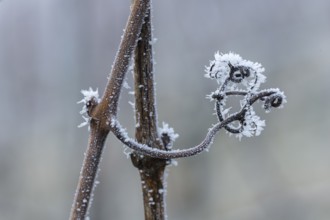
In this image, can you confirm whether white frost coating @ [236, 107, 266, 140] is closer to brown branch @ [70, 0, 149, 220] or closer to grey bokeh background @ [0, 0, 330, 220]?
brown branch @ [70, 0, 149, 220]

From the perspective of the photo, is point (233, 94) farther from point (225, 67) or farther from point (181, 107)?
point (181, 107)

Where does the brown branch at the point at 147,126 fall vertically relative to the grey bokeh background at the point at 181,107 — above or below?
below

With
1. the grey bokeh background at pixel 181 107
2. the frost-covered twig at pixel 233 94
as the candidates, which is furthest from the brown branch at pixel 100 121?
the grey bokeh background at pixel 181 107

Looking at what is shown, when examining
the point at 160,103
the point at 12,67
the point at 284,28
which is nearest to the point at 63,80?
the point at 12,67

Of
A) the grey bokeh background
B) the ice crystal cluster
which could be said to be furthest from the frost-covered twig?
the grey bokeh background

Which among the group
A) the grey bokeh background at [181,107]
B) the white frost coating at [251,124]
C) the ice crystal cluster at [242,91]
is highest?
the grey bokeh background at [181,107]

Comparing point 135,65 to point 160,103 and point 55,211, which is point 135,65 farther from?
point 55,211

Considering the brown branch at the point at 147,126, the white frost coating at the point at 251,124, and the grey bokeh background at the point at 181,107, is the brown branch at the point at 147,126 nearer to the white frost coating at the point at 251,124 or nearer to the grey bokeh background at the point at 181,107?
the white frost coating at the point at 251,124

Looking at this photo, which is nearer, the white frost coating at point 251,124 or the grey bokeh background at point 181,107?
the white frost coating at point 251,124
